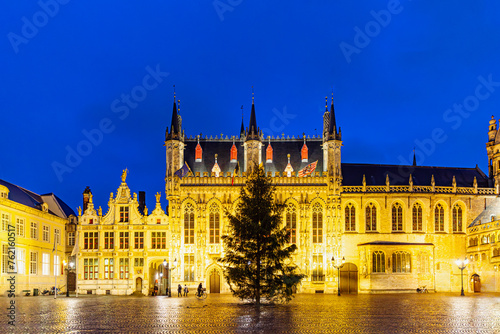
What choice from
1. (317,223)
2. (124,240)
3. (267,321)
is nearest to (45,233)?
(124,240)

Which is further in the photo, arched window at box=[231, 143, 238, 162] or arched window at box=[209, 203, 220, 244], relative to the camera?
arched window at box=[231, 143, 238, 162]

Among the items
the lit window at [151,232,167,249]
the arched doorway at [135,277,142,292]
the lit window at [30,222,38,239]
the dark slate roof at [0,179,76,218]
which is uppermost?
the dark slate roof at [0,179,76,218]

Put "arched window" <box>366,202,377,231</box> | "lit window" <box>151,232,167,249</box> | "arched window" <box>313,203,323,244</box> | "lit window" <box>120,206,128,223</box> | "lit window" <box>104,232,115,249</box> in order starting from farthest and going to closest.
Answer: "lit window" <box>120,206,128,223</box>, "lit window" <box>104,232,115,249</box>, "lit window" <box>151,232,167,249</box>, "arched window" <box>366,202,377,231</box>, "arched window" <box>313,203,323,244</box>

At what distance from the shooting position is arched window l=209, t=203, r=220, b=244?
2761 inches

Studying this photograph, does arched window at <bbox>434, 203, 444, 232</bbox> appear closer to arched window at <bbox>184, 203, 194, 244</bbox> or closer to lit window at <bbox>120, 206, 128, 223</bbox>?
arched window at <bbox>184, 203, 194, 244</bbox>

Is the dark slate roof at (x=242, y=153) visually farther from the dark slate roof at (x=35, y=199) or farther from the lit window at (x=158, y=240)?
the dark slate roof at (x=35, y=199)

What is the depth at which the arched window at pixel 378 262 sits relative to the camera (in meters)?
68.9

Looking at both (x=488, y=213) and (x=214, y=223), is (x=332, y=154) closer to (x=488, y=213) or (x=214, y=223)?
(x=214, y=223)

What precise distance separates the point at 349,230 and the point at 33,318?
152 ft

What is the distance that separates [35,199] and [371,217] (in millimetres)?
42256

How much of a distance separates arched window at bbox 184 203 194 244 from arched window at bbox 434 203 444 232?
29.1 meters

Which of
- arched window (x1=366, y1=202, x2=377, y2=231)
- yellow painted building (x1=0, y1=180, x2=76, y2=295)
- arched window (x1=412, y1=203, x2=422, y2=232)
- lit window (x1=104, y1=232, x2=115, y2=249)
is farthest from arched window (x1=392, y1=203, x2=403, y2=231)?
yellow painted building (x1=0, y1=180, x2=76, y2=295)

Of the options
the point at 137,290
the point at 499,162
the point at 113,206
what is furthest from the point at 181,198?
the point at 499,162

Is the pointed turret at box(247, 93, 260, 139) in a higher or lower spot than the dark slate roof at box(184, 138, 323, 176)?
higher
